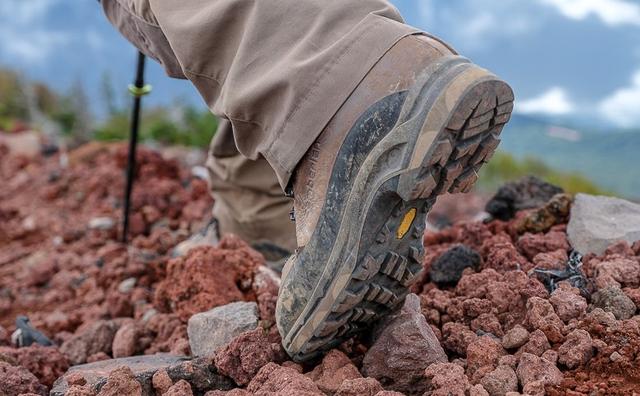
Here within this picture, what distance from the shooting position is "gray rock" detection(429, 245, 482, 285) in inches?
72.0

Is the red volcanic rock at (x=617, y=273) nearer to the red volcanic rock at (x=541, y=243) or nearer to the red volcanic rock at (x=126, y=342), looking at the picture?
the red volcanic rock at (x=541, y=243)

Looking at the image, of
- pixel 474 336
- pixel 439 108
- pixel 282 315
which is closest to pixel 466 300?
pixel 474 336

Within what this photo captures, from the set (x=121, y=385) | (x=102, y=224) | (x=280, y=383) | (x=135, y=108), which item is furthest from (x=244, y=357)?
(x=102, y=224)

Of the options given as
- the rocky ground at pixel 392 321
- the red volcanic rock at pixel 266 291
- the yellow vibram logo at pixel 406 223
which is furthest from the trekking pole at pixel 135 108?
the yellow vibram logo at pixel 406 223

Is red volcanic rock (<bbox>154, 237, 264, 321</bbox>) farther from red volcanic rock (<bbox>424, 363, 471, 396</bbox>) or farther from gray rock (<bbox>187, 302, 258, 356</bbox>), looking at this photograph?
red volcanic rock (<bbox>424, 363, 471, 396</bbox>)

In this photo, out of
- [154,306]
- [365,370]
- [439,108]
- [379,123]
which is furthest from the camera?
[154,306]

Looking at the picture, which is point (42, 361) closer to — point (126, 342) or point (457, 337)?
point (126, 342)

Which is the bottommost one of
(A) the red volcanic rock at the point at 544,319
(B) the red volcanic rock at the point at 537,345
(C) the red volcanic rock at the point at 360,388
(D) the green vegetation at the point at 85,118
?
(D) the green vegetation at the point at 85,118

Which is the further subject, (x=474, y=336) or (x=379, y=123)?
(x=474, y=336)

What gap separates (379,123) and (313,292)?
367 mm

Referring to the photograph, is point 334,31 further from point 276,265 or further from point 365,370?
point 276,265

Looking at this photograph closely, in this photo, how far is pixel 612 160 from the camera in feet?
25.3

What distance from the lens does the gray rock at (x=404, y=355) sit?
142 centimetres

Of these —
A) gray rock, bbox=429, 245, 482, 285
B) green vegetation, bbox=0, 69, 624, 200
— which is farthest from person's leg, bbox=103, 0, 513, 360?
green vegetation, bbox=0, 69, 624, 200
